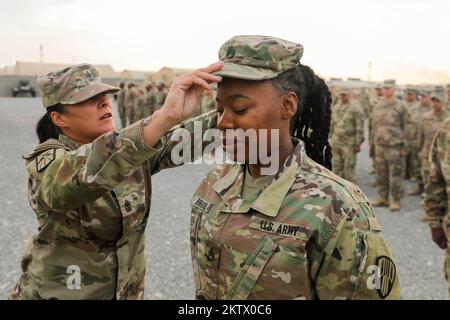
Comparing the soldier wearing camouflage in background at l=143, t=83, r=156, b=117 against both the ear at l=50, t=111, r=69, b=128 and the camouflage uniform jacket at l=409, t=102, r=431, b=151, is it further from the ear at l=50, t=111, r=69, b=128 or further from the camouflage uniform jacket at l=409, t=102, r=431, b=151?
the ear at l=50, t=111, r=69, b=128

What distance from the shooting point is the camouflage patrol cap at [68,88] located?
2047mm

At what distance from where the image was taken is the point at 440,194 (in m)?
3.60

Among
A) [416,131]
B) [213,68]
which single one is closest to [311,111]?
[213,68]

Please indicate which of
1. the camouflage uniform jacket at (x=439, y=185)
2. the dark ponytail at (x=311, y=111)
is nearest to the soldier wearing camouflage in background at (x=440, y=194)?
the camouflage uniform jacket at (x=439, y=185)

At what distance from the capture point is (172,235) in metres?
6.19

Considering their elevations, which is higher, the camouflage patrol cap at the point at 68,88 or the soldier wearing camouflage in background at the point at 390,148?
the camouflage patrol cap at the point at 68,88

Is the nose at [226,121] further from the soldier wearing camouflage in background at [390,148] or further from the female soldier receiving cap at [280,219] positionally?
the soldier wearing camouflage in background at [390,148]

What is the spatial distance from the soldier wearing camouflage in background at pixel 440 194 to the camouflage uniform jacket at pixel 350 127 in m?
5.02

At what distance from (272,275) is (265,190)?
0.30m

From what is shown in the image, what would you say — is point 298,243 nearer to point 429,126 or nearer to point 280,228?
point 280,228

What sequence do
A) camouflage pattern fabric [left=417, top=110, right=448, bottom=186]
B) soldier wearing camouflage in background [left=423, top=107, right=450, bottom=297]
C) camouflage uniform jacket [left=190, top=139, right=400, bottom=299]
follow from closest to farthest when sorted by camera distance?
camouflage uniform jacket [left=190, top=139, right=400, bottom=299] → soldier wearing camouflage in background [left=423, top=107, right=450, bottom=297] → camouflage pattern fabric [left=417, top=110, right=448, bottom=186]

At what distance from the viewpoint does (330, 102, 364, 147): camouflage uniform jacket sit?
8.59m

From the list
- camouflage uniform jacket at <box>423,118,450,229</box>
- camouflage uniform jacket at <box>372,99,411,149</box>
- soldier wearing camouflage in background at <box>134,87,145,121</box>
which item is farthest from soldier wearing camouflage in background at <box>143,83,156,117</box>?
camouflage uniform jacket at <box>423,118,450,229</box>
